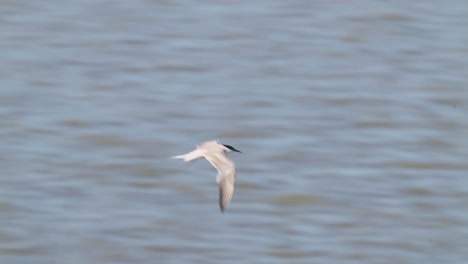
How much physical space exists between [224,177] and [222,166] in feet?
0.26

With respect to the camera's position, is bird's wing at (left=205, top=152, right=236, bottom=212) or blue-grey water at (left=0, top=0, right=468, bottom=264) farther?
blue-grey water at (left=0, top=0, right=468, bottom=264)

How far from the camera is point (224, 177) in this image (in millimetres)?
7043

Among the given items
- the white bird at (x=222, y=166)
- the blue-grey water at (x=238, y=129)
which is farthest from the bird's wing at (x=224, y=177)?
the blue-grey water at (x=238, y=129)

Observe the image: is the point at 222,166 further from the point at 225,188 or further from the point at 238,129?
the point at 238,129

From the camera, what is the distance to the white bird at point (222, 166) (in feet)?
22.9

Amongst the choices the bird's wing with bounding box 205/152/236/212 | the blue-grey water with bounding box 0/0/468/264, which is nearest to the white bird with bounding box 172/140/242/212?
the bird's wing with bounding box 205/152/236/212

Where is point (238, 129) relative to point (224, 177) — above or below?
below

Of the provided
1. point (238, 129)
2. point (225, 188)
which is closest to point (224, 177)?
point (225, 188)

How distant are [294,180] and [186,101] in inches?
46.7

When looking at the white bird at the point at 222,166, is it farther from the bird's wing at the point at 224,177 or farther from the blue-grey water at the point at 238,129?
the blue-grey water at the point at 238,129

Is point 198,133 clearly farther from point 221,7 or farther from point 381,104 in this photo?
point 221,7

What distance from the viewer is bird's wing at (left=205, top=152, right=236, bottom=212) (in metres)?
6.97

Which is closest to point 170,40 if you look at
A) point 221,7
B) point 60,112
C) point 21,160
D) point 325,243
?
point 221,7

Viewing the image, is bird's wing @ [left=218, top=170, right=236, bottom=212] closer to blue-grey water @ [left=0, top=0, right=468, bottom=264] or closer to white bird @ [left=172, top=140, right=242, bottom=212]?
white bird @ [left=172, top=140, right=242, bottom=212]
